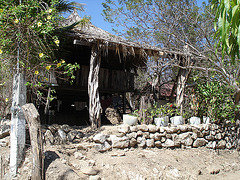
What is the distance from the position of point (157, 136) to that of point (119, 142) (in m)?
1.33

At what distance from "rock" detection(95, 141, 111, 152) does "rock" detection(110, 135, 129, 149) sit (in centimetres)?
15

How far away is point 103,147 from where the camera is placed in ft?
18.3

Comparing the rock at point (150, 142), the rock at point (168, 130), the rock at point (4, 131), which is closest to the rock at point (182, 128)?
the rock at point (168, 130)

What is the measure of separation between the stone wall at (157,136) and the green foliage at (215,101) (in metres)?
0.45

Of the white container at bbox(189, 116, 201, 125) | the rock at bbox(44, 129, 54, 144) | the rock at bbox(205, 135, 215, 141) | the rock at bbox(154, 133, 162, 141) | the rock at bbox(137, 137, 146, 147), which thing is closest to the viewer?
the rock at bbox(44, 129, 54, 144)

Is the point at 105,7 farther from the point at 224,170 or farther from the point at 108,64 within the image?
the point at 224,170

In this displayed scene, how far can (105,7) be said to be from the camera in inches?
398

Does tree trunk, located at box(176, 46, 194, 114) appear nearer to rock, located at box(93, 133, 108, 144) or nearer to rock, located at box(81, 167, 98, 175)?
rock, located at box(93, 133, 108, 144)

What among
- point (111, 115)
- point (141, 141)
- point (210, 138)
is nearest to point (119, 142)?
point (141, 141)

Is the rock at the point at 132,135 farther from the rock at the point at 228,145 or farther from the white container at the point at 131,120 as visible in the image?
the rock at the point at 228,145

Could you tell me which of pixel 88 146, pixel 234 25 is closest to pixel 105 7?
pixel 88 146

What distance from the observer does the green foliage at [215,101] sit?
24.6ft

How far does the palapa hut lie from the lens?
6.82 metres

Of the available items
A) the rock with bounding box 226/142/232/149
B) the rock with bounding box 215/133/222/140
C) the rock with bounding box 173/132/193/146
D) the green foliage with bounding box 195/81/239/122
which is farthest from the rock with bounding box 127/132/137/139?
the rock with bounding box 226/142/232/149
